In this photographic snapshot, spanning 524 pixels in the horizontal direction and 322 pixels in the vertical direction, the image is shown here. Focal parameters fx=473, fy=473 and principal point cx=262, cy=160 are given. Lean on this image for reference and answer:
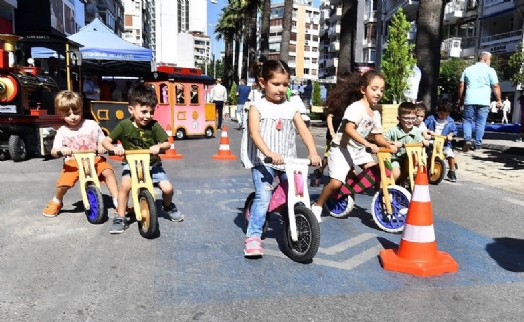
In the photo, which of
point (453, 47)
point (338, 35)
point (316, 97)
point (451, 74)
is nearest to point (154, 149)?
point (451, 74)

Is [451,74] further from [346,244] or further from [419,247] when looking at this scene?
[419,247]

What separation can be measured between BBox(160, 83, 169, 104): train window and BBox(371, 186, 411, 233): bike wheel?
10.4 meters

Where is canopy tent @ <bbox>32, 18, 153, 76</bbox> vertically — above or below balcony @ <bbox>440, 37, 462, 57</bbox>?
below

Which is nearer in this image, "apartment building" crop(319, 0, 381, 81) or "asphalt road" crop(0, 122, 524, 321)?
"asphalt road" crop(0, 122, 524, 321)

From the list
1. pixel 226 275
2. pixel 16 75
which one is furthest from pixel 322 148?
pixel 226 275

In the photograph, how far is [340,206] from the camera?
542cm

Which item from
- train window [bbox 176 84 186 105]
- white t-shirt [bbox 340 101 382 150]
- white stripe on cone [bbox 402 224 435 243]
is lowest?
white stripe on cone [bbox 402 224 435 243]

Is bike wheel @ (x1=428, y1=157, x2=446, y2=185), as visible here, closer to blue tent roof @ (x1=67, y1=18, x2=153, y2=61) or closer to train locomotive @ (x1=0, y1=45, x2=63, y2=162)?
train locomotive @ (x1=0, y1=45, x2=63, y2=162)

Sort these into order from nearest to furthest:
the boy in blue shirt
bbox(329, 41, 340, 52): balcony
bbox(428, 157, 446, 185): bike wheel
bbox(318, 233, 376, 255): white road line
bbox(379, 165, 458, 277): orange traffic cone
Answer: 1. bbox(379, 165, 458, 277): orange traffic cone
2. bbox(318, 233, 376, 255): white road line
3. bbox(428, 157, 446, 185): bike wheel
4. the boy in blue shirt
5. bbox(329, 41, 340, 52): balcony

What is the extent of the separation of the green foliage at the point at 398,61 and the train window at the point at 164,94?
6683 millimetres

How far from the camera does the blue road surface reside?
330 cm

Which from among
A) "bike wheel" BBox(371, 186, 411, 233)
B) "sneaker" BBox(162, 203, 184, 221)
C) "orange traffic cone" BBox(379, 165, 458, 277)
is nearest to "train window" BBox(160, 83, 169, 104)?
"sneaker" BBox(162, 203, 184, 221)

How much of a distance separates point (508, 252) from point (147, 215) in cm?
331

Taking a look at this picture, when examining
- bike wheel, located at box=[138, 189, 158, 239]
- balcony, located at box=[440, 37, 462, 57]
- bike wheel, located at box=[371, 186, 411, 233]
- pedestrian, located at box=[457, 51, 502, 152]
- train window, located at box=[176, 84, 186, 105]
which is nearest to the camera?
bike wheel, located at box=[138, 189, 158, 239]
